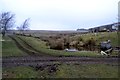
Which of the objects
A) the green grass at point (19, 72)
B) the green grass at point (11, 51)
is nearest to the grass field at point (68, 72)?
the green grass at point (19, 72)

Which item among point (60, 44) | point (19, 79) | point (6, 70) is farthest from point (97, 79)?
point (60, 44)

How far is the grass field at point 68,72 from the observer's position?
20655 mm

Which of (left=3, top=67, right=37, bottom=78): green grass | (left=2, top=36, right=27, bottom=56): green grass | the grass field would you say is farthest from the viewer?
(left=2, top=36, right=27, bottom=56): green grass

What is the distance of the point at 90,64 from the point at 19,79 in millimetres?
7214

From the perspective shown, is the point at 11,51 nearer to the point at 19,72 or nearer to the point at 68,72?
the point at 19,72

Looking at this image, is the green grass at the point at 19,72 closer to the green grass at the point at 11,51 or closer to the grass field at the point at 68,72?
the grass field at the point at 68,72

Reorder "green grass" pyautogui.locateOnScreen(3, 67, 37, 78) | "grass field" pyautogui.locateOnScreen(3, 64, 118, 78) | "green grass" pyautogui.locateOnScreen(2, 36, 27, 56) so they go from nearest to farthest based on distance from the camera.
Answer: "green grass" pyautogui.locateOnScreen(3, 67, 37, 78) < "grass field" pyautogui.locateOnScreen(3, 64, 118, 78) < "green grass" pyautogui.locateOnScreen(2, 36, 27, 56)

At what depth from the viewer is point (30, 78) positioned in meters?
19.8

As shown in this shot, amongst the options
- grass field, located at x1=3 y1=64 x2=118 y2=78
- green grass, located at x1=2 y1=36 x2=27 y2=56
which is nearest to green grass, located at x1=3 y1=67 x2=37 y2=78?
grass field, located at x1=3 y1=64 x2=118 y2=78

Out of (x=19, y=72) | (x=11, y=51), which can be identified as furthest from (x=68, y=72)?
(x=11, y=51)

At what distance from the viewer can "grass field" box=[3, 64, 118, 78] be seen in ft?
67.8

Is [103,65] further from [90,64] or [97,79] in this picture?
[97,79]

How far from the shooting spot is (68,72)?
21531mm

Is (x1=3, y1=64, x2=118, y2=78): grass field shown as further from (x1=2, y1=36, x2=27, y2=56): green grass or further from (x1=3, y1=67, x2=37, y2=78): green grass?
(x1=2, y1=36, x2=27, y2=56): green grass
